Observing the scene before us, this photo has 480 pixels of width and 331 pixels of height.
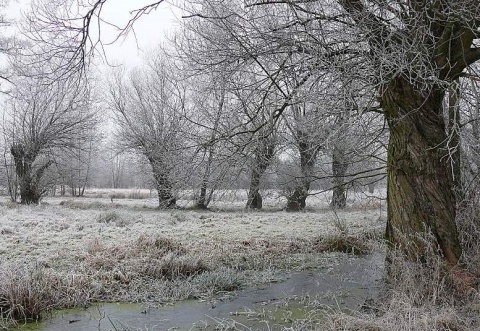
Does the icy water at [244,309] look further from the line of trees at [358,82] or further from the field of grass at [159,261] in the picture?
the line of trees at [358,82]

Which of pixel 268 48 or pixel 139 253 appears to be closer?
pixel 268 48

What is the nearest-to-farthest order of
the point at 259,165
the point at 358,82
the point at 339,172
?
1. the point at 358,82
2. the point at 259,165
3. the point at 339,172

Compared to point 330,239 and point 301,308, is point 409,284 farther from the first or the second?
point 330,239

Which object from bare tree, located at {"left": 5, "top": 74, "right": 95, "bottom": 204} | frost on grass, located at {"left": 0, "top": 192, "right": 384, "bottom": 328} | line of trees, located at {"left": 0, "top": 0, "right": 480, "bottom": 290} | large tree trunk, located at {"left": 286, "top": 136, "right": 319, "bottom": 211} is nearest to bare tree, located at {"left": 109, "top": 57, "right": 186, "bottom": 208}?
bare tree, located at {"left": 5, "top": 74, "right": 95, "bottom": 204}

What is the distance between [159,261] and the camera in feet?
28.3

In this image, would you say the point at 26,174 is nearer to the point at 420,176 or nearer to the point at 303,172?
the point at 303,172

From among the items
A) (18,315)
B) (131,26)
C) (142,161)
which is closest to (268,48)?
(131,26)

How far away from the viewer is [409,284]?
229 inches

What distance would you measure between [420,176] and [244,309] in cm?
325

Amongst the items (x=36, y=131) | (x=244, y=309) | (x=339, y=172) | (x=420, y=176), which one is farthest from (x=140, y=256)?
(x=36, y=131)

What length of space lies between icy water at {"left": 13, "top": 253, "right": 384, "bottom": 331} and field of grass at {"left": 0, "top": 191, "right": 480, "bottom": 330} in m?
0.33

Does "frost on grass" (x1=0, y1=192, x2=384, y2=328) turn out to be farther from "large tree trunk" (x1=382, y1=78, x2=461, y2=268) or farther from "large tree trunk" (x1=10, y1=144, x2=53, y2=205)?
"large tree trunk" (x1=10, y1=144, x2=53, y2=205)

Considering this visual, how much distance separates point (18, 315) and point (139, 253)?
307cm

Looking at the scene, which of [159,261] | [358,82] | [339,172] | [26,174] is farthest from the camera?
[26,174]
